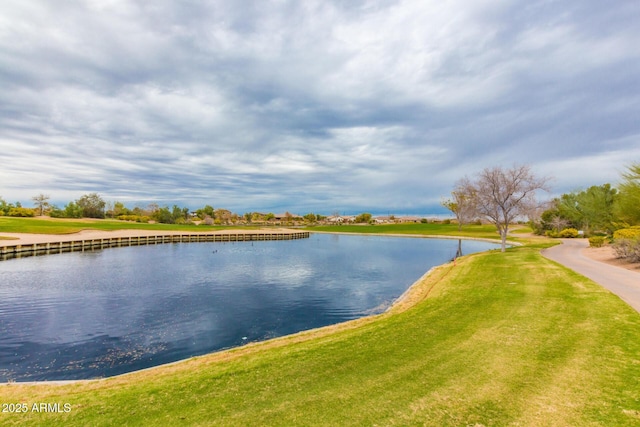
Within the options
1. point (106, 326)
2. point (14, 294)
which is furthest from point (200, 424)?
point (14, 294)

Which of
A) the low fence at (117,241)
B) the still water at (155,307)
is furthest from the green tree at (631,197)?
→ the low fence at (117,241)

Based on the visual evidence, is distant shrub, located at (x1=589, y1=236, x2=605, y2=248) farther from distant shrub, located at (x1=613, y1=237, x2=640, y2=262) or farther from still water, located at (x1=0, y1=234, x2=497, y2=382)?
still water, located at (x1=0, y1=234, x2=497, y2=382)

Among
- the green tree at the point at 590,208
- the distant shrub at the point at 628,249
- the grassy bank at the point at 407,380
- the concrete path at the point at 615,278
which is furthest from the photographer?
the green tree at the point at 590,208

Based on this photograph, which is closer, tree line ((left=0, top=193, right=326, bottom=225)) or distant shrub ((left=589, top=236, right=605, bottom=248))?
distant shrub ((left=589, top=236, right=605, bottom=248))

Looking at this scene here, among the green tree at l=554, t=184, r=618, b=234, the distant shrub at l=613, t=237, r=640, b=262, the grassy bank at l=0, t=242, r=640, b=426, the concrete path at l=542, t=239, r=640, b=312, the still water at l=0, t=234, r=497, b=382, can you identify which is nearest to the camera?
the grassy bank at l=0, t=242, r=640, b=426

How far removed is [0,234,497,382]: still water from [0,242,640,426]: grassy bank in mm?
3119

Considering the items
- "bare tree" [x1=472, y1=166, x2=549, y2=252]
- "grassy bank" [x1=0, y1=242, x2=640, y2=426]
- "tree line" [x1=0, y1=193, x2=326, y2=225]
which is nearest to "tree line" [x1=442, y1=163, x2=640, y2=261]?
"bare tree" [x1=472, y1=166, x2=549, y2=252]

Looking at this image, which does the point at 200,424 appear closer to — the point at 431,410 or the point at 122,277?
the point at 431,410

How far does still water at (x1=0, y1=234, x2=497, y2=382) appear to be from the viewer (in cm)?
1081

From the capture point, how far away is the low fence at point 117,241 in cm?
3881

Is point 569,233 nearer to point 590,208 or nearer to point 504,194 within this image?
point 590,208

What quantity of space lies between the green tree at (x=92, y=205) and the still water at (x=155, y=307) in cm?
10698

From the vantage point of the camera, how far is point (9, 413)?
5.89 m

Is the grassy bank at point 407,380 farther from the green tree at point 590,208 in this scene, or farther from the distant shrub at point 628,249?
the green tree at point 590,208
